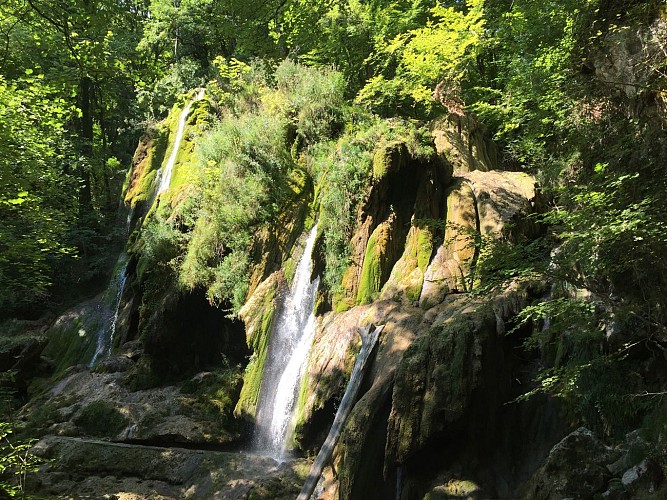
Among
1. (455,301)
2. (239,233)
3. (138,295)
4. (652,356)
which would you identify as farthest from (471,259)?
(138,295)

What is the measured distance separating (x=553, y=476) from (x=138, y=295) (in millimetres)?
12261

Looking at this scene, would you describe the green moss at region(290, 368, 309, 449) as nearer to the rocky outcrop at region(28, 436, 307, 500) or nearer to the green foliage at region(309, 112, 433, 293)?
the rocky outcrop at region(28, 436, 307, 500)

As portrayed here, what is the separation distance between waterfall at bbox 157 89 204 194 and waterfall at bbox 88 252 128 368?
9.93 ft

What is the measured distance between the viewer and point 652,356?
18.4 feet

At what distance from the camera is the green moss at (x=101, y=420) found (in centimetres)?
1056

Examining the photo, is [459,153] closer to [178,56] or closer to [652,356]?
[652,356]

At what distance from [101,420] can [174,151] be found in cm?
923

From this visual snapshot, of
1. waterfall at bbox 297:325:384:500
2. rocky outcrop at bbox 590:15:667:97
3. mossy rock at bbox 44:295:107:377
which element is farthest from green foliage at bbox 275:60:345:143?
mossy rock at bbox 44:295:107:377

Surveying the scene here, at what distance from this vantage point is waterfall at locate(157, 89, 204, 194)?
1636cm

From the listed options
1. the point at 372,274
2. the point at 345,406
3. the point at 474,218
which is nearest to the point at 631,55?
the point at 474,218

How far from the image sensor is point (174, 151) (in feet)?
54.5

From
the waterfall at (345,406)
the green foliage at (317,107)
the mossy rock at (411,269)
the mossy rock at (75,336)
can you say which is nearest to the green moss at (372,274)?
the mossy rock at (411,269)

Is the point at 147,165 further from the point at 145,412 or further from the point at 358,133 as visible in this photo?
the point at 358,133

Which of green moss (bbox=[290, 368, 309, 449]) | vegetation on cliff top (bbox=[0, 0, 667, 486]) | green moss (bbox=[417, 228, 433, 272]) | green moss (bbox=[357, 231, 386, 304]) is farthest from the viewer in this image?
green moss (bbox=[357, 231, 386, 304])
